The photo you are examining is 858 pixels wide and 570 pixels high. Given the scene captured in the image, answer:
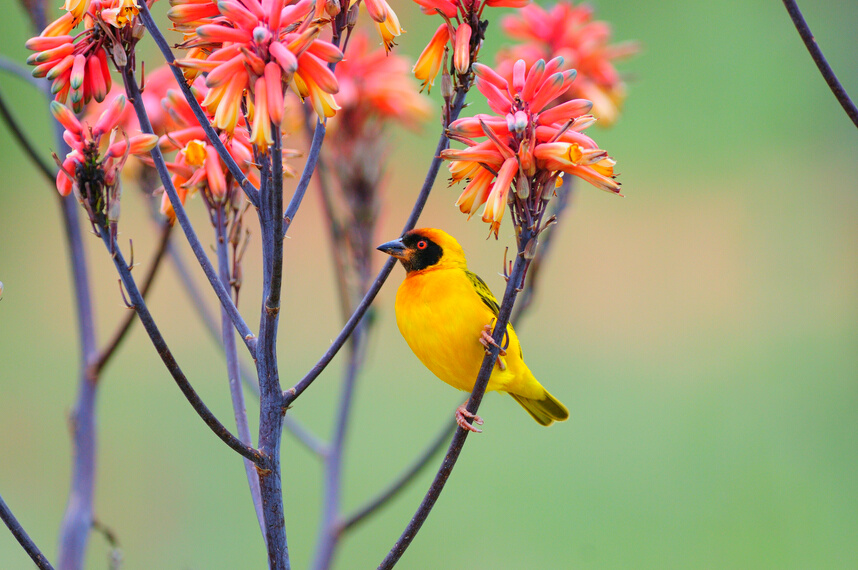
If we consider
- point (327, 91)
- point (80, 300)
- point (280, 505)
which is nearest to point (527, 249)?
point (327, 91)

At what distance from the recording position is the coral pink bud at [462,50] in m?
0.88

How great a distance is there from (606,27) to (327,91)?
1224mm

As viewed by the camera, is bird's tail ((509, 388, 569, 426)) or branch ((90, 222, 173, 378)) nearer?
branch ((90, 222, 173, 378))

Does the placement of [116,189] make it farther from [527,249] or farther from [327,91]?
[527,249]

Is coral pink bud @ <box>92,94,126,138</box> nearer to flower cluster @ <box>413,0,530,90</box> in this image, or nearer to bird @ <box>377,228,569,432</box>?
flower cluster @ <box>413,0,530,90</box>

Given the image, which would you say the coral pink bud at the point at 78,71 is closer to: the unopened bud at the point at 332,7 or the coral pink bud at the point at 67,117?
the coral pink bud at the point at 67,117

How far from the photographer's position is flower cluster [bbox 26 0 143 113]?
2.74 ft

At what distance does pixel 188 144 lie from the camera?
1.01 meters

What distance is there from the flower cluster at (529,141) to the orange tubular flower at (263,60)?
165 mm

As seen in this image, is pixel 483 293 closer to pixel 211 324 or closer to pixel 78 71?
pixel 211 324

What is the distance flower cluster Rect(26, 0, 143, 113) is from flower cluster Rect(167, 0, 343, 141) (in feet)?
0.34

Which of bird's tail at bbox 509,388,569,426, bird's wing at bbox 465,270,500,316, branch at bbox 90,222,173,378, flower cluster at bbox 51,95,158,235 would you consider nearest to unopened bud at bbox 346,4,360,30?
flower cluster at bbox 51,95,158,235

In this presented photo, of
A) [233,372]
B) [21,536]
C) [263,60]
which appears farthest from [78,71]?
[21,536]

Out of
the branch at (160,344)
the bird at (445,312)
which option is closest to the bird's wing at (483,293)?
the bird at (445,312)
